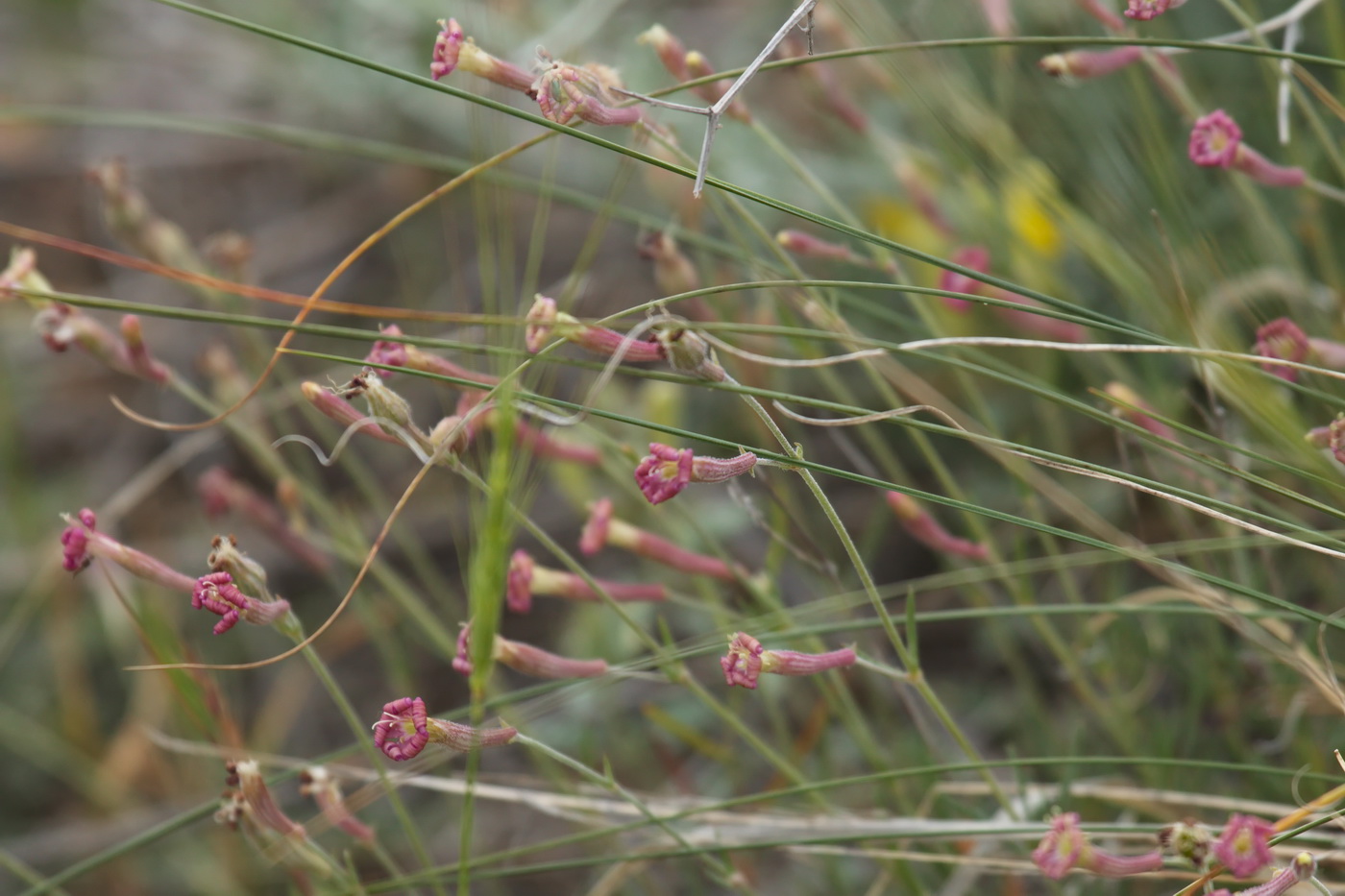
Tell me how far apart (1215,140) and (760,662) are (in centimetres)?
63

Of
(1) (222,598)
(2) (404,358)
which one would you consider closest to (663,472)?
(2) (404,358)

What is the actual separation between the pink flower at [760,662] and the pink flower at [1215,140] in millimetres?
546

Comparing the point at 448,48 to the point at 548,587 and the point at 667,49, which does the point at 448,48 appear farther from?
the point at 548,587

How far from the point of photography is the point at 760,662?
36.7 inches

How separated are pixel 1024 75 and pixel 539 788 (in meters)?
1.34

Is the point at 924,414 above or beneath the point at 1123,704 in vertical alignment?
above

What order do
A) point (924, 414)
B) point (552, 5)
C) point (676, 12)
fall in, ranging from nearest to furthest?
point (924, 414) → point (552, 5) → point (676, 12)


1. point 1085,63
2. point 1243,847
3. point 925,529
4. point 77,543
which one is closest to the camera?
point 1243,847

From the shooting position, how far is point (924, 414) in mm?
1708

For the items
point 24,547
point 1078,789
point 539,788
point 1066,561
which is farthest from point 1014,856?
point 24,547

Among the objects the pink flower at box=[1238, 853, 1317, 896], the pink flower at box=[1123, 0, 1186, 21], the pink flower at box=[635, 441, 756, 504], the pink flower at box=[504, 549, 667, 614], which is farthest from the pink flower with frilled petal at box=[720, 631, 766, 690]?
the pink flower at box=[1123, 0, 1186, 21]

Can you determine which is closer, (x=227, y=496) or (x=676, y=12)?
(x=227, y=496)

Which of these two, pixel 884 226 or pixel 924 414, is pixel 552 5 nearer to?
pixel 884 226

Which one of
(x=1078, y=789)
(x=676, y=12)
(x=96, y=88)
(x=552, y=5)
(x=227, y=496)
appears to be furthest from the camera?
(x=96, y=88)
